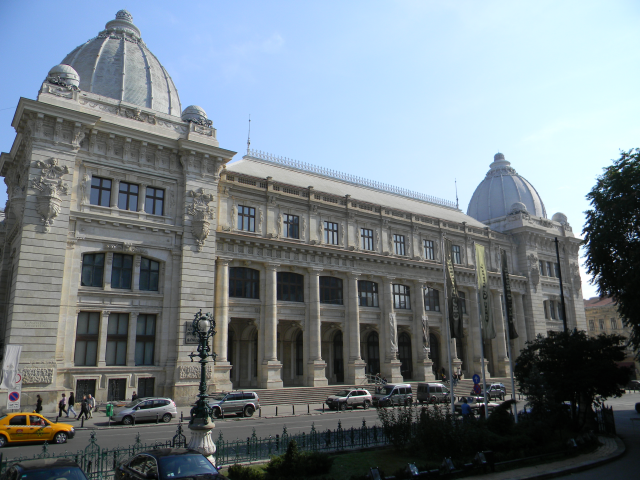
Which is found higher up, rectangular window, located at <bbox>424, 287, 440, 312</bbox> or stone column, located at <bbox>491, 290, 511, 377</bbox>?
rectangular window, located at <bbox>424, 287, 440, 312</bbox>

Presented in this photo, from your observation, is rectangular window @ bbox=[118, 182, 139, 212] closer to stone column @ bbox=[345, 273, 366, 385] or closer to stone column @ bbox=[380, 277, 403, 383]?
stone column @ bbox=[345, 273, 366, 385]

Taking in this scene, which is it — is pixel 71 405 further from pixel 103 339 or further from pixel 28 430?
pixel 28 430

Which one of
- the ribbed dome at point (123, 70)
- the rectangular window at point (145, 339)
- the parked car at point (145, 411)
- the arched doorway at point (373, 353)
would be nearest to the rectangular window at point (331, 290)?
Result: the arched doorway at point (373, 353)

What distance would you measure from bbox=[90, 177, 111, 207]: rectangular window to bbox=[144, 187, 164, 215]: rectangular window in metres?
2.70

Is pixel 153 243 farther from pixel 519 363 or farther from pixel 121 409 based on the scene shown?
pixel 519 363

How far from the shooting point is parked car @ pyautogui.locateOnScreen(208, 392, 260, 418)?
31.2 metres

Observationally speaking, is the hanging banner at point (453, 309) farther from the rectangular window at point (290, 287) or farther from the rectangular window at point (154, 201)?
the rectangular window at point (154, 201)

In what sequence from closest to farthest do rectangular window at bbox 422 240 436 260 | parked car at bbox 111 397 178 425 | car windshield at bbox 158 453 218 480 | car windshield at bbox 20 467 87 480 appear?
1. car windshield at bbox 20 467 87 480
2. car windshield at bbox 158 453 218 480
3. parked car at bbox 111 397 178 425
4. rectangular window at bbox 422 240 436 260

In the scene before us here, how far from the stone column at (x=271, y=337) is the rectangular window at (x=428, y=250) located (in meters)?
20.3

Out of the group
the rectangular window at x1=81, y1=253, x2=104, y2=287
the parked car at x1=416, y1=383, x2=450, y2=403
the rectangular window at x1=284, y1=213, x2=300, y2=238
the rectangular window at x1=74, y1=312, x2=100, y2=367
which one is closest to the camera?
the rectangular window at x1=74, y1=312, x2=100, y2=367

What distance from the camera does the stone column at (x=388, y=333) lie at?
4725 cm

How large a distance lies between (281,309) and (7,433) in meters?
23.7

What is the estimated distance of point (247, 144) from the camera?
52.6 meters

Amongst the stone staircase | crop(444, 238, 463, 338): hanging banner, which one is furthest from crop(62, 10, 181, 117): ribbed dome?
crop(444, 238, 463, 338): hanging banner
